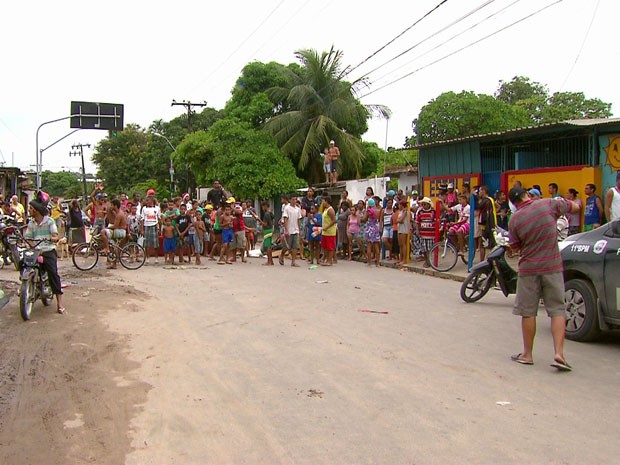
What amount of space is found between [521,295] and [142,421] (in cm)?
397

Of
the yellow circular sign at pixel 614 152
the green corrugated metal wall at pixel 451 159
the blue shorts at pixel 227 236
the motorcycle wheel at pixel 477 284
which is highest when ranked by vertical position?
the green corrugated metal wall at pixel 451 159

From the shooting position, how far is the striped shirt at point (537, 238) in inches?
250

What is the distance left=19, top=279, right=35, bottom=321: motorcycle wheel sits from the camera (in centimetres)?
870

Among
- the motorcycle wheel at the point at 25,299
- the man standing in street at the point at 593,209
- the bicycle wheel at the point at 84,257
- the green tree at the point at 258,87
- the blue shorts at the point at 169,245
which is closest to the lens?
the motorcycle wheel at the point at 25,299

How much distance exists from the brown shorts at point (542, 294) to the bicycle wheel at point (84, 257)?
37.9ft

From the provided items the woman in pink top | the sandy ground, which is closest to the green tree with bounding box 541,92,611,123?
the woman in pink top

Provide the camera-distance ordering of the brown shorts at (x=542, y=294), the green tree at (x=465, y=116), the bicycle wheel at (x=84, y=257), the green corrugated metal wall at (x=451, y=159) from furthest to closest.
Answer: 1. the green tree at (x=465, y=116)
2. the green corrugated metal wall at (x=451, y=159)
3. the bicycle wheel at (x=84, y=257)
4. the brown shorts at (x=542, y=294)

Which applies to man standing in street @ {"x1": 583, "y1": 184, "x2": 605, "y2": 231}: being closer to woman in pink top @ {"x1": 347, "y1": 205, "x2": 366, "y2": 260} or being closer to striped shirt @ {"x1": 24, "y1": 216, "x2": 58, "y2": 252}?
woman in pink top @ {"x1": 347, "y1": 205, "x2": 366, "y2": 260}

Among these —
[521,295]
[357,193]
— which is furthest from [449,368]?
[357,193]

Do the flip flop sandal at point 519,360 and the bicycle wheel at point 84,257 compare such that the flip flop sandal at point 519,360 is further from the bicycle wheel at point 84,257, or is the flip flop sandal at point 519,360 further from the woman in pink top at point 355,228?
the bicycle wheel at point 84,257

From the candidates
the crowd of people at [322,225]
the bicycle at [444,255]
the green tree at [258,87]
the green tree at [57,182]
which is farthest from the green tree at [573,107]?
the green tree at [57,182]

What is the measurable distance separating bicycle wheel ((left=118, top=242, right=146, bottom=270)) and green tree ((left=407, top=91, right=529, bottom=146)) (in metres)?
24.3

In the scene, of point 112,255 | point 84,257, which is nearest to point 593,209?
point 112,255

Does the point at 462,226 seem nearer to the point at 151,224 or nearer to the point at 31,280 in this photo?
the point at 151,224
